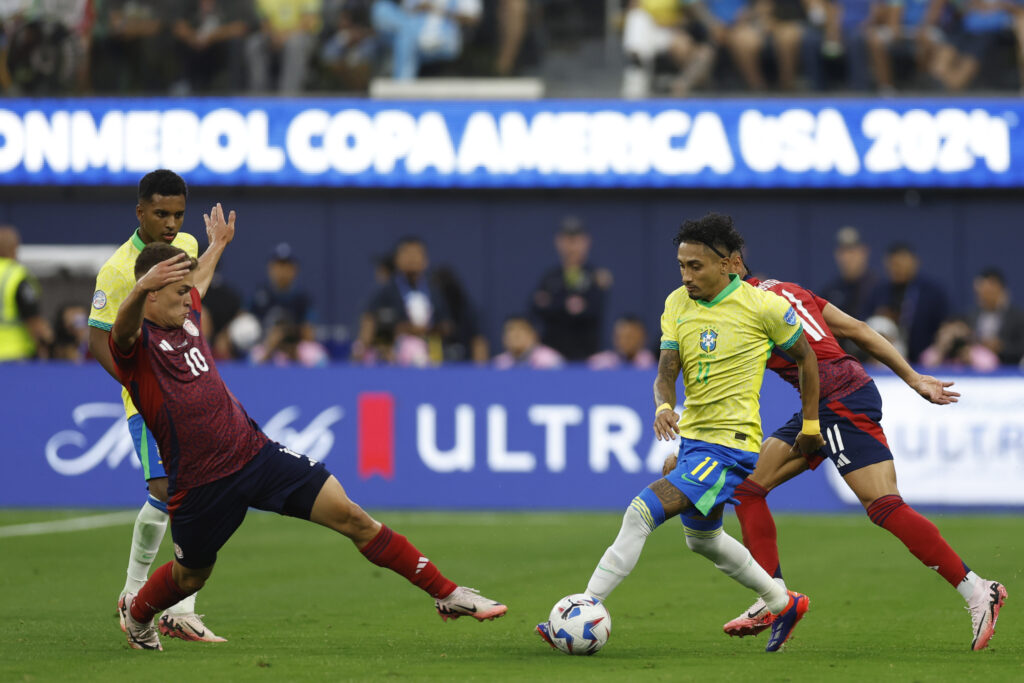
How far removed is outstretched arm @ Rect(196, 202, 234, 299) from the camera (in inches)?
295

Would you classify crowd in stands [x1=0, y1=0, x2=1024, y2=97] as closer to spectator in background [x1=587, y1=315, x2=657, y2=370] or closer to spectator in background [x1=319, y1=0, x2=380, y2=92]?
spectator in background [x1=319, y1=0, x2=380, y2=92]

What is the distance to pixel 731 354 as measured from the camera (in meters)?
7.10

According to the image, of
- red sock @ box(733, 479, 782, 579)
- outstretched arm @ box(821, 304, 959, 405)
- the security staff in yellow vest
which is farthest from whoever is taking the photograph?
the security staff in yellow vest

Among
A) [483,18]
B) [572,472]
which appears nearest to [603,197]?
[483,18]

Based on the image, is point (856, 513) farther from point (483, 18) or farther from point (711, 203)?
point (483, 18)

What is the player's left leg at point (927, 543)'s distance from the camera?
23.5ft

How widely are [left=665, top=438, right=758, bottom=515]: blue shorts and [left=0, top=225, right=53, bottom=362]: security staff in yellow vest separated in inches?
329

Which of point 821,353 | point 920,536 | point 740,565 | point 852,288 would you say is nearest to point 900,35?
point 852,288

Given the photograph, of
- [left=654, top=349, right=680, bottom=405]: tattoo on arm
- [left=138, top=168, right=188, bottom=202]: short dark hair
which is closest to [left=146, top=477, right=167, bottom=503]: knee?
[left=138, top=168, right=188, bottom=202]: short dark hair

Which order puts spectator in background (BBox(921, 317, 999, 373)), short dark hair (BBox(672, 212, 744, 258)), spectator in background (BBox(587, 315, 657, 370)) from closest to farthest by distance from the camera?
short dark hair (BBox(672, 212, 744, 258)) < spectator in background (BBox(921, 317, 999, 373)) < spectator in background (BBox(587, 315, 657, 370))

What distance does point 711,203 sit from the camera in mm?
20062

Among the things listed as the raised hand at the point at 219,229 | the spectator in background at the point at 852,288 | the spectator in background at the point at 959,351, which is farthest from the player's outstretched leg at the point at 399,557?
the spectator in background at the point at 852,288

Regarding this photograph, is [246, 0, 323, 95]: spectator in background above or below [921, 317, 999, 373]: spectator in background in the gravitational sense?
above

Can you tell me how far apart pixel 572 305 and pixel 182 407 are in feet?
32.6
